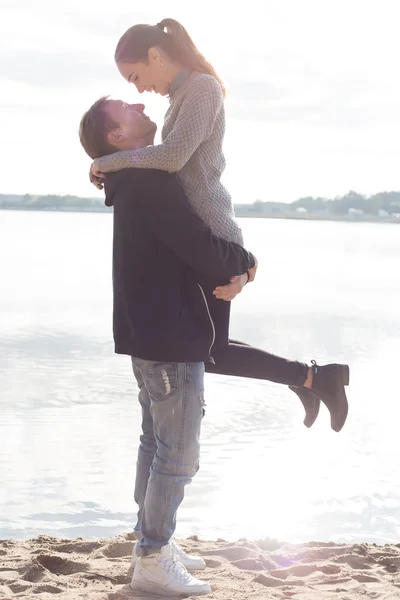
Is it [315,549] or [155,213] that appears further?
[315,549]

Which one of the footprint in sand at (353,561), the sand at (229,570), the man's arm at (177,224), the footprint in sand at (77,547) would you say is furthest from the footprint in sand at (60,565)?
the man's arm at (177,224)

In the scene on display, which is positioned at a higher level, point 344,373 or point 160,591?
point 344,373

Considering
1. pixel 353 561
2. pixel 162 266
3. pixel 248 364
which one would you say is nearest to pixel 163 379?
pixel 162 266

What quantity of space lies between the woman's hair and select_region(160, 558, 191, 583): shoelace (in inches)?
58.8

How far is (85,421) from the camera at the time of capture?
547 cm

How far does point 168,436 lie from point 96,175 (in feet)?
2.68

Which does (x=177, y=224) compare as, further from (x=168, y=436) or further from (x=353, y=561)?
(x=353, y=561)

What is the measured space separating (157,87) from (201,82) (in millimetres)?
140

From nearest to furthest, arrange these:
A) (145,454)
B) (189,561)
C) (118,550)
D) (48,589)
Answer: (48,589) → (145,454) → (189,561) → (118,550)

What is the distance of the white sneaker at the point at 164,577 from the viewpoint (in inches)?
117

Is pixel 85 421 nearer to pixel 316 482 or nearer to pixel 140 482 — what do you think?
pixel 316 482

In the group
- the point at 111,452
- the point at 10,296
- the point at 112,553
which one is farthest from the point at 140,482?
the point at 10,296

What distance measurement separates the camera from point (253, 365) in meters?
3.39

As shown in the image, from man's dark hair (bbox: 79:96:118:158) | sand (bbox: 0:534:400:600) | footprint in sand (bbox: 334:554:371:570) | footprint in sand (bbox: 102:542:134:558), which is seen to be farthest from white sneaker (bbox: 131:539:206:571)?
man's dark hair (bbox: 79:96:118:158)
